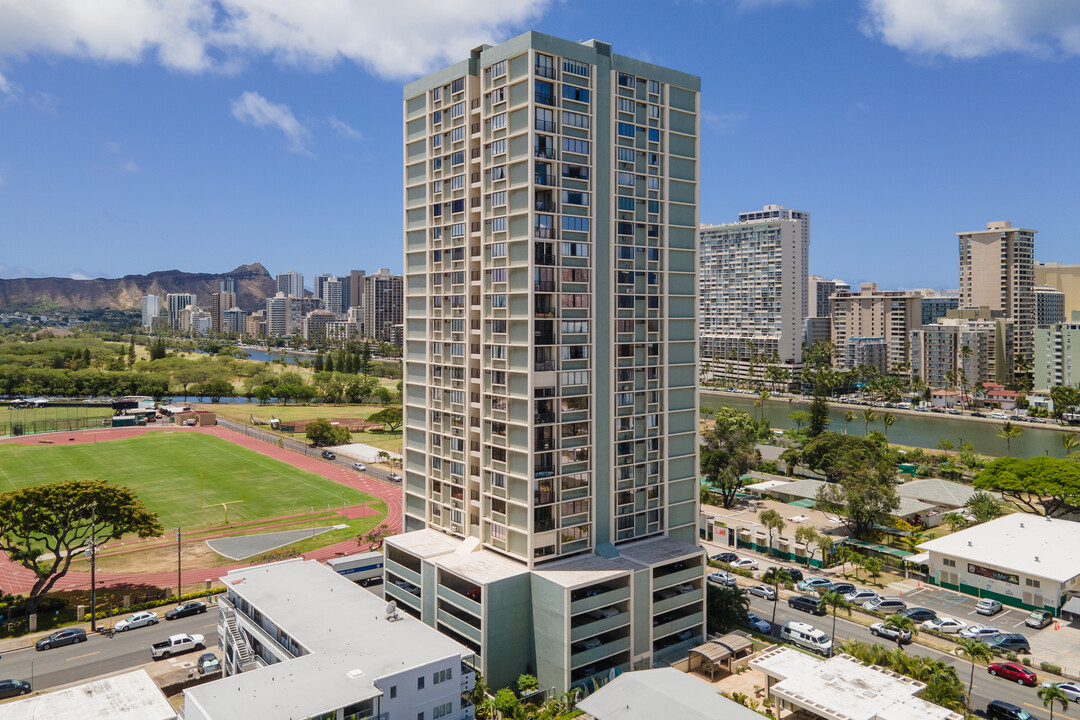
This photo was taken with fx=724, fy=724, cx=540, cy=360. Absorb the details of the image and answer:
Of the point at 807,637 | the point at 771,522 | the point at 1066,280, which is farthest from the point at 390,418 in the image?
the point at 1066,280

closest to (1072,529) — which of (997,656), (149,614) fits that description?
(997,656)

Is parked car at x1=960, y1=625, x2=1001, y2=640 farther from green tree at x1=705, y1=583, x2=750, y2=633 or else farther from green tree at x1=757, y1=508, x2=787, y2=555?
green tree at x1=757, y1=508, x2=787, y2=555

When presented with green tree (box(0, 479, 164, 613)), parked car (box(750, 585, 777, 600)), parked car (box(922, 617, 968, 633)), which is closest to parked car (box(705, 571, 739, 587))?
parked car (box(750, 585, 777, 600))

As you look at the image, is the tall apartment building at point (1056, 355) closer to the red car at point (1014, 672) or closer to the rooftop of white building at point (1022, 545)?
the rooftop of white building at point (1022, 545)

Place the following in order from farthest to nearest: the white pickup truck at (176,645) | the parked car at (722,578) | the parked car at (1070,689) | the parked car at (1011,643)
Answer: the parked car at (722,578) < the parked car at (1011,643) < the white pickup truck at (176,645) < the parked car at (1070,689)

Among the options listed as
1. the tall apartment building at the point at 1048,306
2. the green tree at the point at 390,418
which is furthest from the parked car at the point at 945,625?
the tall apartment building at the point at 1048,306

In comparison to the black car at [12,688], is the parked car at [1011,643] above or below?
below
